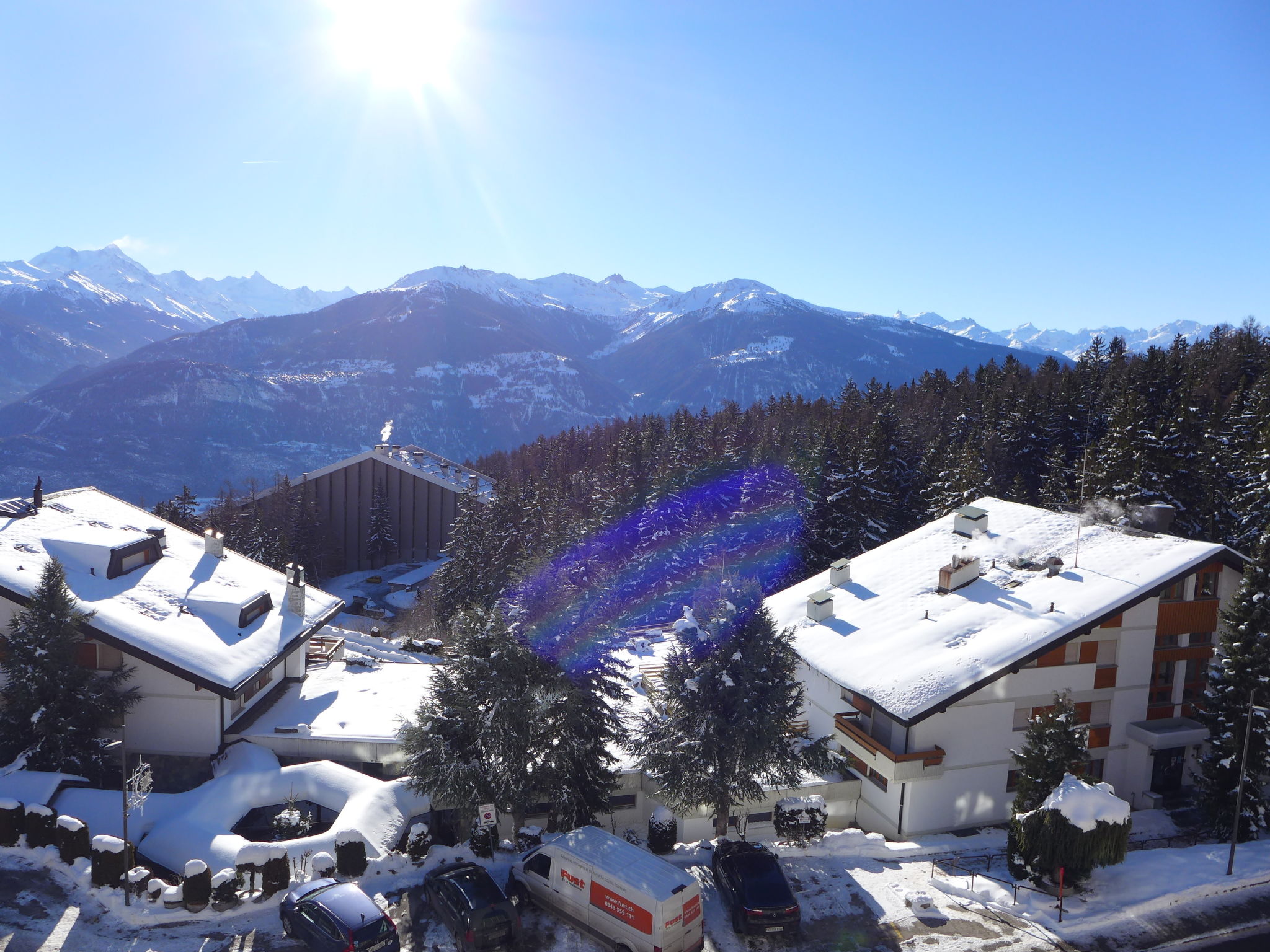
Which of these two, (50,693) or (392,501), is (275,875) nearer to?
(50,693)

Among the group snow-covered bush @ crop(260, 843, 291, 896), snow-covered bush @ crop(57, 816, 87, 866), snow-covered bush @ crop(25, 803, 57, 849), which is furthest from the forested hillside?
snow-covered bush @ crop(25, 803, 57, 849)

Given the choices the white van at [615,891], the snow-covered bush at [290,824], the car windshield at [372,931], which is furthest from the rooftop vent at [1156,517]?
the snow-covered bush at [290,824]

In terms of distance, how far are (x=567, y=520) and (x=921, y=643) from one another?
40.4 meters

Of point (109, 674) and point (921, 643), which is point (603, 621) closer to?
point (921, 643)

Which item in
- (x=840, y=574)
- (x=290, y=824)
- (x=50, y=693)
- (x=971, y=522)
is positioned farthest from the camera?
(x=840, y=574)

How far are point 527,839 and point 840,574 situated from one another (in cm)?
1956

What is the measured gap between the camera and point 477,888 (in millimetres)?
16406

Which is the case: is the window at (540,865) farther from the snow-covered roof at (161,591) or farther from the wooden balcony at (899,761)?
the snow-covered roof at (161,591)

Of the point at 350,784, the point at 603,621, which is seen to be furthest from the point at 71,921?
the point at 603,621

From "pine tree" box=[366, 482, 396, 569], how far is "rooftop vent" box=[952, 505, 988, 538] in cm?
6756

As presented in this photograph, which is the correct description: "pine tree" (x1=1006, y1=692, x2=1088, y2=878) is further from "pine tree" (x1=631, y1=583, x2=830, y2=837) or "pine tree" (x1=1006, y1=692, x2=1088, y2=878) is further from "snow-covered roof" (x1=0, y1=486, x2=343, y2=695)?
"snow-covered roof" (x1=0, y1=486, x2=343, y2=695)

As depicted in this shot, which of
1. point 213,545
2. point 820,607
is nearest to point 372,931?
point 820,607

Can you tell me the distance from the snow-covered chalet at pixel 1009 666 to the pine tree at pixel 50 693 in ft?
77.6

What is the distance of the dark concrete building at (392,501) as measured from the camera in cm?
8544
